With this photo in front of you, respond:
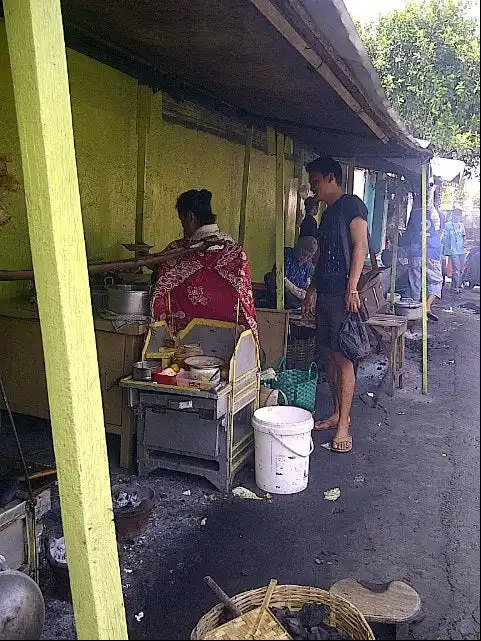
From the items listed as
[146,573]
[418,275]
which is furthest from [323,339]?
[418,275]

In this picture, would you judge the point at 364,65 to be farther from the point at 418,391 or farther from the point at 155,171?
the point at 418,391

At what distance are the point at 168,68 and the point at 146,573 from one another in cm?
391

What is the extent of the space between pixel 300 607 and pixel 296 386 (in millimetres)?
3279

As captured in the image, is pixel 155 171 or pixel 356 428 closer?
pixel 356 428

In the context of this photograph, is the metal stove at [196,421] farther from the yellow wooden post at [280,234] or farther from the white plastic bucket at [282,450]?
the yellow wooden post at [280,234]

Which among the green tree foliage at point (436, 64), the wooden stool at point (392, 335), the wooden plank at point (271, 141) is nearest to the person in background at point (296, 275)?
the wooden stool at point (392, 335)

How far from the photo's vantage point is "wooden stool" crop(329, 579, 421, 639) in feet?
8.38

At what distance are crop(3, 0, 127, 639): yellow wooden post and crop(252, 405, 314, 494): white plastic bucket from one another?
251cm

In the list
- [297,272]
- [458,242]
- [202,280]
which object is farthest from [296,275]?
[458,242]

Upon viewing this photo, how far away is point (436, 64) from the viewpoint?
7.85 feet

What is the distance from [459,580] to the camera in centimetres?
325

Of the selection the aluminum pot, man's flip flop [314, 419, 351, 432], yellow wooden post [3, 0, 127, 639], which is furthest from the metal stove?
yellow wooden post [3, 0, 127, 639]

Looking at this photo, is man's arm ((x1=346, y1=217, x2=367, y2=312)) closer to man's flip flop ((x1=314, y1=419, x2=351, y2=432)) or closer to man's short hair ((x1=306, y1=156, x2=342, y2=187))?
man's short hair ((x1=306, y1=156, x2=342, y2=187))

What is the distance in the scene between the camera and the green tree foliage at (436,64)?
1.54m
